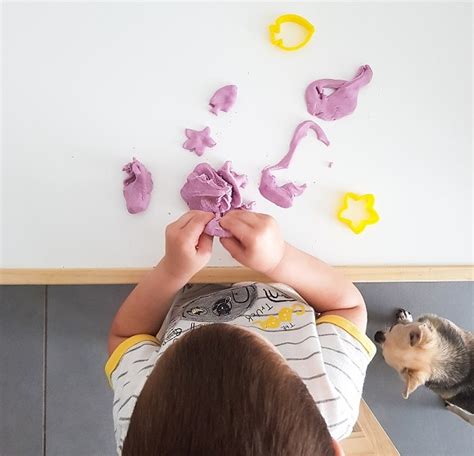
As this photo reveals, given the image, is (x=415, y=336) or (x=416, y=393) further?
(x=416, y=393)

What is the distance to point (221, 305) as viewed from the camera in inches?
28.8

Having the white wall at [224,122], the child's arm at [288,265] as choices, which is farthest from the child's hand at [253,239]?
the white wall at [224,122]

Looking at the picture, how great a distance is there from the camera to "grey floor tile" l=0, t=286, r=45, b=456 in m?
1.02

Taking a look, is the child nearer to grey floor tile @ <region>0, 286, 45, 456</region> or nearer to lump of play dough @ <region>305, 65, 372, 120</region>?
Result: lump of play dough @ <region>305, 65, 372, 120</region>

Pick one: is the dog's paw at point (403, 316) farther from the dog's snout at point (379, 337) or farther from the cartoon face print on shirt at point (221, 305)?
the cartoon face print on shirt at point (221, 305)

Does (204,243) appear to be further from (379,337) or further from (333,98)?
(379,337)

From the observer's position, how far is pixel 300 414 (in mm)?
432

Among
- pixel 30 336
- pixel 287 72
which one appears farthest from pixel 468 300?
pixel 30 336

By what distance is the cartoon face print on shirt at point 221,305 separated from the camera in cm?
71

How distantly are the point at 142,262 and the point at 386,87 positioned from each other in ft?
1.39

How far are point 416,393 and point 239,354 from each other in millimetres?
806

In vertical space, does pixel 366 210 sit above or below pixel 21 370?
above

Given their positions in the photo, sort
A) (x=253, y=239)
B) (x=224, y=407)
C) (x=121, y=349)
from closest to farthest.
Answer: (x=224, y=407), (x=253, y=239), (x=121, y=349)

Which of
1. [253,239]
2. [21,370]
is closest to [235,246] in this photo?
[253,239]
